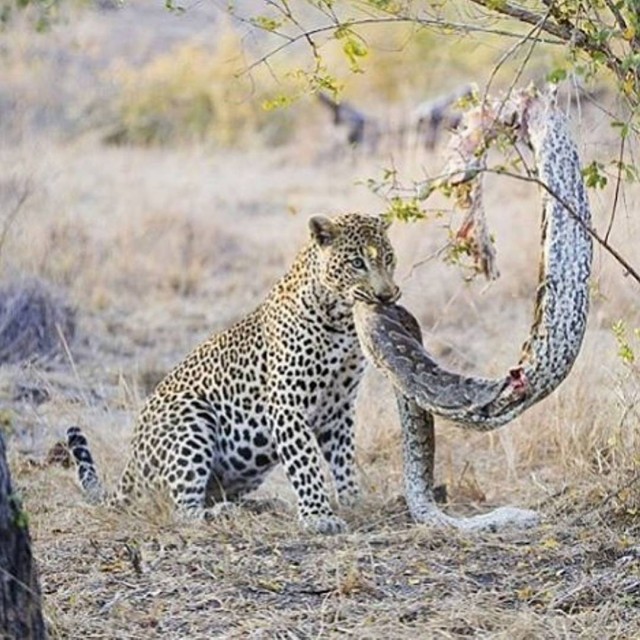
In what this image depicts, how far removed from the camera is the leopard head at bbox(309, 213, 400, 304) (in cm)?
757

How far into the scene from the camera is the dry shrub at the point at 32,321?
37.1 ft

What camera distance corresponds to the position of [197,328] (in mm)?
12695

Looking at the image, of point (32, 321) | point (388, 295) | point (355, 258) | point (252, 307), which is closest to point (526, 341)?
point (388, 295)

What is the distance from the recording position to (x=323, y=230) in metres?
7.86

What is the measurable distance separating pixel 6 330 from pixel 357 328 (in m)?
4.49

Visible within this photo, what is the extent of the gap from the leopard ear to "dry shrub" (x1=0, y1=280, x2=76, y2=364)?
3.44 meters

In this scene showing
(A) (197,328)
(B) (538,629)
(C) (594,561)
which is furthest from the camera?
(A) (197,328)

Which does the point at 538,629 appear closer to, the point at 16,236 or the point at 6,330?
→ the point at 6,330

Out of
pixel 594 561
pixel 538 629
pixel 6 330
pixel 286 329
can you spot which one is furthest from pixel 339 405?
pixel 6 330

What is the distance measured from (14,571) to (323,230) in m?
3.08

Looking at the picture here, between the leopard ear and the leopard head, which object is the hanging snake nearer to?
the leopard head

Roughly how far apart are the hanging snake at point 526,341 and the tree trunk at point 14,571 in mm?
1979

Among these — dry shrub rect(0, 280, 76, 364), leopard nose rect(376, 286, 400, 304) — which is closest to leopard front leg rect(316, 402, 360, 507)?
leopard nose rect(376, 286, 400, 304)

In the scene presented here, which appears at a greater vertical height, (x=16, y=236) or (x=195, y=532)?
(x=16, y=236)
